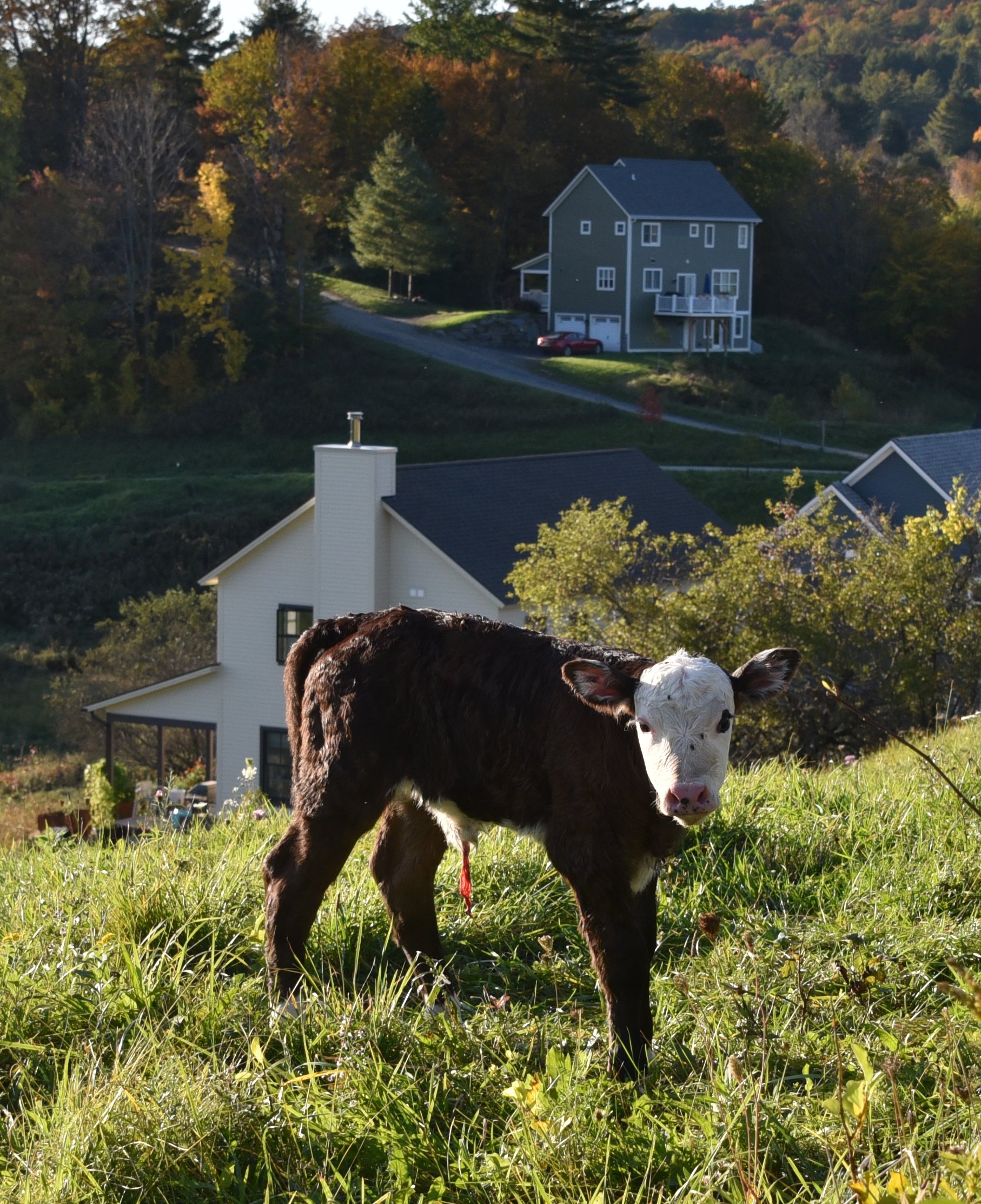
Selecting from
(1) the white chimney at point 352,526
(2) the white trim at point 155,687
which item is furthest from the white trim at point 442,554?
(2) the white trim at point 155,687

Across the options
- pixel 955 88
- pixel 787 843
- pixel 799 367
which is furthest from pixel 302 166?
pixel 955 88

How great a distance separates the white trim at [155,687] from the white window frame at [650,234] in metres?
41.5

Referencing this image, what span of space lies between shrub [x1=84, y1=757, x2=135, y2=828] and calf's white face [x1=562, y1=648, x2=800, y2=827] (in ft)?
41.9

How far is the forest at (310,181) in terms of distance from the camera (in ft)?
184

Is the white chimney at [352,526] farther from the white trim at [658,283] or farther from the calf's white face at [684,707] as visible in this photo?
the white trim at [658,283]

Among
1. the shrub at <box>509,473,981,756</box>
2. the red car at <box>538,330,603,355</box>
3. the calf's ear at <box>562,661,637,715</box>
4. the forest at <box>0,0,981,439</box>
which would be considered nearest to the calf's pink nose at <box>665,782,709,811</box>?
→ the calf's ear at <box>562,661,637,715</box>

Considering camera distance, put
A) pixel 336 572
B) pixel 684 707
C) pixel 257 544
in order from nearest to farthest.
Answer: pixel 684 707
pixel 336 572
pixel 257 544

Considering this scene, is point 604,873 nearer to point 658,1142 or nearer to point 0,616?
point 658,1142

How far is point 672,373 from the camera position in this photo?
5569cm

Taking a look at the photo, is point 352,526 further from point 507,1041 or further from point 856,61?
point 856,61

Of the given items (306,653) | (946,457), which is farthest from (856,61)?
(306,653)

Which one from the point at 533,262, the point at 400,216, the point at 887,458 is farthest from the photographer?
the point at 533,262

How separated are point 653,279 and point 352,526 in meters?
40.5

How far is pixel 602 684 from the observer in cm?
425
